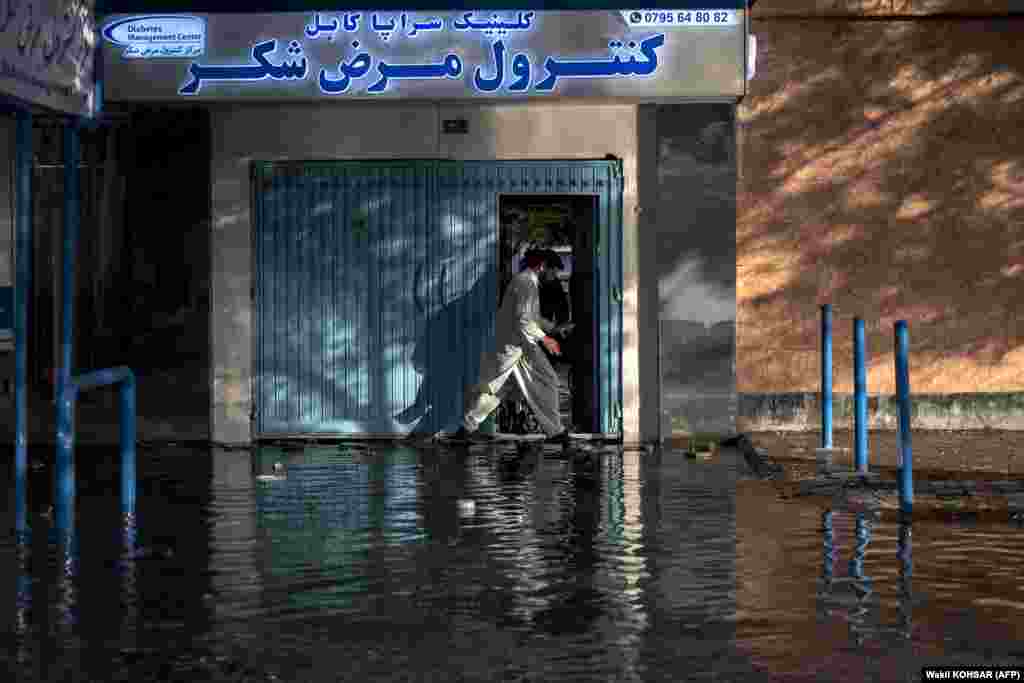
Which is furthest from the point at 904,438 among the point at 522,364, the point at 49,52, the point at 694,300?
the point at 522,364

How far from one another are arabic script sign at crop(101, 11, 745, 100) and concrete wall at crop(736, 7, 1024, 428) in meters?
1.25

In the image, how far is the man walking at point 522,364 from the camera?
1847 cm

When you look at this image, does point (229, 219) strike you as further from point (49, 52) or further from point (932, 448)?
point (49, 52)

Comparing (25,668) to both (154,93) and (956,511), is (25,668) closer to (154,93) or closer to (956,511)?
(956,511)

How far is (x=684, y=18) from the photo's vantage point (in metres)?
18.0

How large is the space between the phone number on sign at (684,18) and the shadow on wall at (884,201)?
1.08 metres

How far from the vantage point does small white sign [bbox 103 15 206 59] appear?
1808 cm

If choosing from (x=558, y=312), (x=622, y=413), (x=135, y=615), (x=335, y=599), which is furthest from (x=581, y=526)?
(x=558, y=312)

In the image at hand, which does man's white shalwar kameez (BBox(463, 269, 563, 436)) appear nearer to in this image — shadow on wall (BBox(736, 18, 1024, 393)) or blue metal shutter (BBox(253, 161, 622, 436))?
blue metal shutter (BBox(253, 161, 622, 436))

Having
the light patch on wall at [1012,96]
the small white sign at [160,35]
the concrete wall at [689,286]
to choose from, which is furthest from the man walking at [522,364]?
the light patch on wall at [1012,96]

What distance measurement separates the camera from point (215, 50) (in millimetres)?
18078

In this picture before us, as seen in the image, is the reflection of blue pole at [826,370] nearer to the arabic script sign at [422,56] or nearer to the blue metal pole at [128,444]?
the arabic script sign at [422,56]

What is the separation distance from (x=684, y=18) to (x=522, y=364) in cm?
316

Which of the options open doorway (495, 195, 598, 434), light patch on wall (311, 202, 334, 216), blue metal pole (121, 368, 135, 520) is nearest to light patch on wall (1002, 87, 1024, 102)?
open doorway (495, 195, 598, 434)
